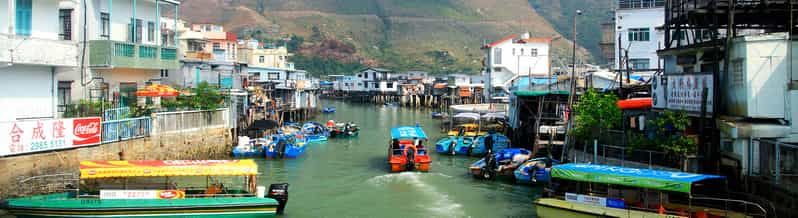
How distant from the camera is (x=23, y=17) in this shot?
77.4 ft

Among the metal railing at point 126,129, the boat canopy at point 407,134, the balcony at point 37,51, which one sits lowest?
the boat canopy at point 407,134

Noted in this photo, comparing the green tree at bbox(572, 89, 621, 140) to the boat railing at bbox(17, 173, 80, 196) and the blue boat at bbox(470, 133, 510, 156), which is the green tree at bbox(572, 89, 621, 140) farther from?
the boat railing at bbox(17, 173, 80, 196)

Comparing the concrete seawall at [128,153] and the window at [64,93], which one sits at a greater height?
the window at [64,93]

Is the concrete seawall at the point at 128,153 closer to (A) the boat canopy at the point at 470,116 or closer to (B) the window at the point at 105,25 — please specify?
(B) the window at the point at 105,25

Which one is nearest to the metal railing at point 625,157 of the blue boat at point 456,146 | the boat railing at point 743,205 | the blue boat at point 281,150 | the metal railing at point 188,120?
the boat railing at point 743,205

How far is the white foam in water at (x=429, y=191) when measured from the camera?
23.7 meters

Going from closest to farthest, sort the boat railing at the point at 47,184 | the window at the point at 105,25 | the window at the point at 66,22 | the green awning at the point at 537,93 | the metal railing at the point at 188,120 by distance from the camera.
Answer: the boat railing at the point at 47,184 < the window at the point at 66,22 < the window at the point at 105,25 < the metal railing at the point at 188,120 < the green awning at the point at 537,93

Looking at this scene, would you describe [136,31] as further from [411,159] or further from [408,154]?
[411,159]

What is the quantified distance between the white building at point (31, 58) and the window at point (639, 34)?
33060 mm

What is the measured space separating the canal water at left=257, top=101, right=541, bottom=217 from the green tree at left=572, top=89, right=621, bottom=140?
3035 millimetres

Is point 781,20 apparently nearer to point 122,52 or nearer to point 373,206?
point 373,206

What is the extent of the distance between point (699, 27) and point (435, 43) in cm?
14142

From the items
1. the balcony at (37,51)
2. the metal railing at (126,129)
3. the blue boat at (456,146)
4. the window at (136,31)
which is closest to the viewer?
the balcony at (37,51)

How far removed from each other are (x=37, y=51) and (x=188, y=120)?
10072 mm
